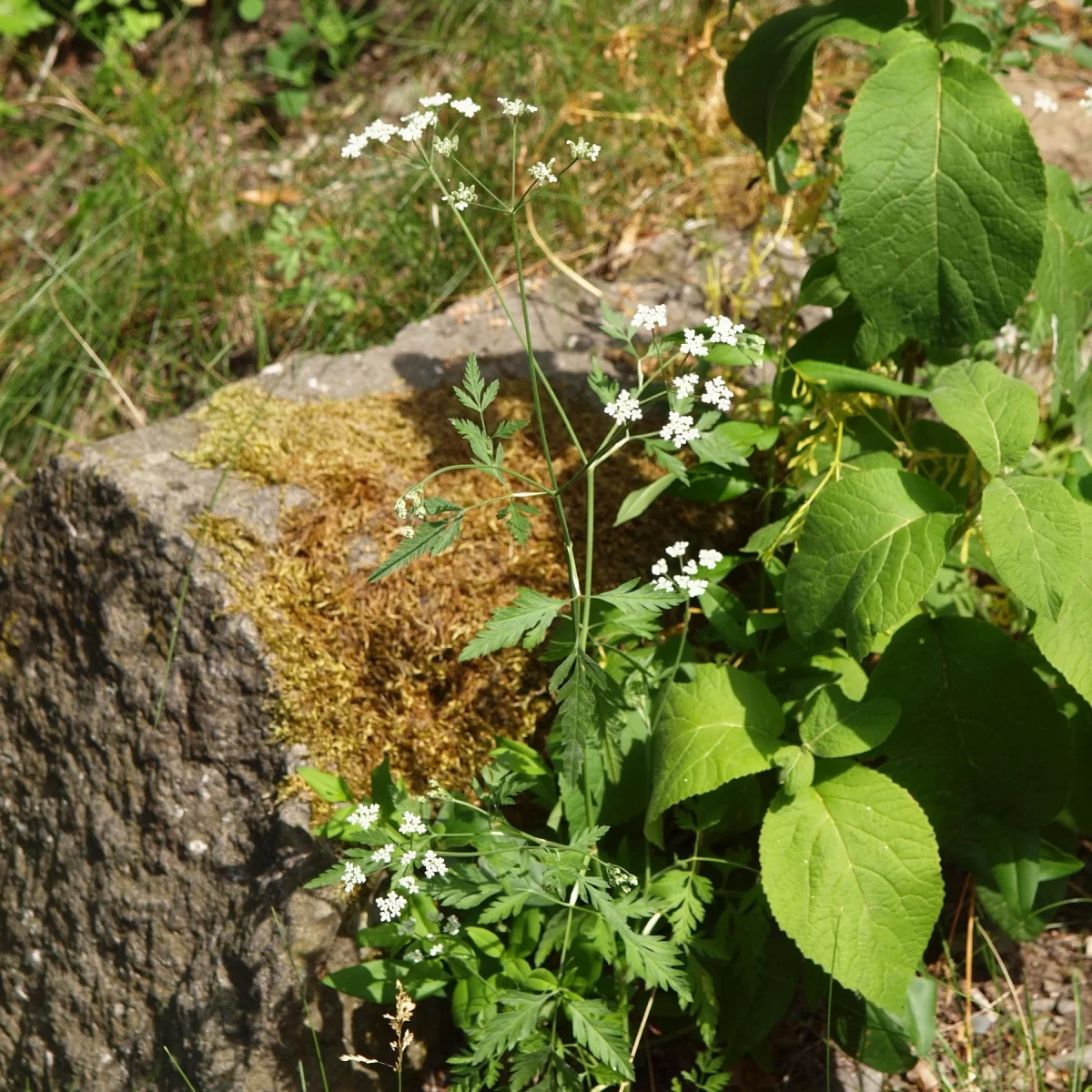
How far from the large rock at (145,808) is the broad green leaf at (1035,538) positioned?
1495 mm

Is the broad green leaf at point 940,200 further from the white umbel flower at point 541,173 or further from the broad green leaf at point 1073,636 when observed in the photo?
the white umbel flower at point 541,173

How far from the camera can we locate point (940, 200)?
211 cm

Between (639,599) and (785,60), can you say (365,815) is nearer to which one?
(639,599)

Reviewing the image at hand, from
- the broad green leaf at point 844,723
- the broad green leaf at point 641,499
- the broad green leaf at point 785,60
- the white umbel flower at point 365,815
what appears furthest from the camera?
the broad green leaf at point 641,499

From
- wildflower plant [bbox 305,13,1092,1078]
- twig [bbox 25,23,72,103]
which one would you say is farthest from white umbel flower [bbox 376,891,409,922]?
twig [bbox 25,23,72,103]

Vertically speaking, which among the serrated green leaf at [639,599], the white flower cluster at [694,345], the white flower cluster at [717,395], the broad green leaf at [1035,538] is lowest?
the broad green leaf at [1035,538]

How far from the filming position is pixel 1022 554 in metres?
1.86

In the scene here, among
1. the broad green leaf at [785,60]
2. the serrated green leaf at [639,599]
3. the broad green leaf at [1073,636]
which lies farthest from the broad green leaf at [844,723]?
the broad green leaf at [785,60]

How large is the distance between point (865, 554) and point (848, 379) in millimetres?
499

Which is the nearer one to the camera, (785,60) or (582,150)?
(582,150)

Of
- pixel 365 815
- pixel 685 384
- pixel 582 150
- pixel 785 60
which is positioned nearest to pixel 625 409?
pixel 685 384

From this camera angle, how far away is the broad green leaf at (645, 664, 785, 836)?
1.96m

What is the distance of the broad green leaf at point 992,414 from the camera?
6.57 feet

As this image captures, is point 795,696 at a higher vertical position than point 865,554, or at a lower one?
lower
